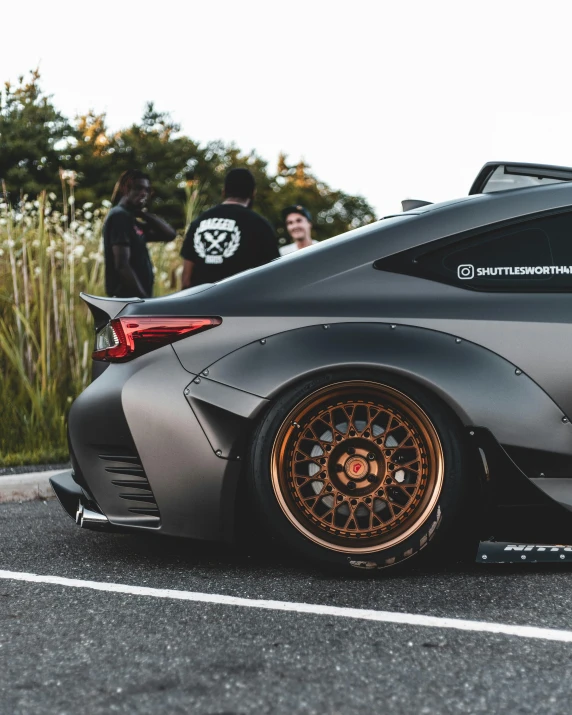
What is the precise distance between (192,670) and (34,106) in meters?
43.0

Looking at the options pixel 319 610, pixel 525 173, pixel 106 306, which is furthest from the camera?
pixel 525 173

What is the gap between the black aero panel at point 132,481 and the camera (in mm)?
3742

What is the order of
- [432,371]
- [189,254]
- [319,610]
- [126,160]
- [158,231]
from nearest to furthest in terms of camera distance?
[319,610], [432,371], [189,254], [158,231], [126,160]

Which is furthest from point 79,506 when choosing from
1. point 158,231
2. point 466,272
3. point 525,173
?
point 158,231

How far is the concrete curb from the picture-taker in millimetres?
5816

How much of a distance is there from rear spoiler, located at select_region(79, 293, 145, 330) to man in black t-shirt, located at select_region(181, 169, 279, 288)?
260 centimetres

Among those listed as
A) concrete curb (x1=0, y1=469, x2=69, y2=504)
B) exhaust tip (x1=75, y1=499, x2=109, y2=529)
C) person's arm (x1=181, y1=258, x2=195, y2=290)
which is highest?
person's arm (x1=181, y1=258, x2=195, y2=290)

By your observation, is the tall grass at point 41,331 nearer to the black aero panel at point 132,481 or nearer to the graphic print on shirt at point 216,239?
the graphic print on shirt at point 216,239

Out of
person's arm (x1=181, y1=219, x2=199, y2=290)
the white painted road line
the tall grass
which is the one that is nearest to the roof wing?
the white painted road line

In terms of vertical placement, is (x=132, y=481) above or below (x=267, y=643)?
above

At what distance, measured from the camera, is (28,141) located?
1634 inches

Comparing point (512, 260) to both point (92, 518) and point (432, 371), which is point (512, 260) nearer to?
point (432, 371)

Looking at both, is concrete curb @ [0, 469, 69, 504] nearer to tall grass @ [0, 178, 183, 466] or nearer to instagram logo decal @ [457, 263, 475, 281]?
tall grass @ [0, 178, 183, 466]

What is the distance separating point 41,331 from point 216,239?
1842 mm
